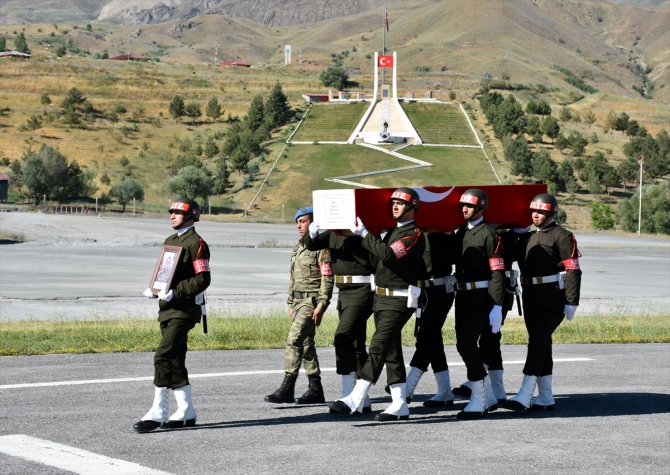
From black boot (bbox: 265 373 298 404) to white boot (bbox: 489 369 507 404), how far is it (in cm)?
270

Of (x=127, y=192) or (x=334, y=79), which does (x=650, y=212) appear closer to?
(x=127, y=192)

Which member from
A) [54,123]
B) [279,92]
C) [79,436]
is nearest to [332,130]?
[279,92]

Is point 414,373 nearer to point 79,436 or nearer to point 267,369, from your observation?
point 267,369

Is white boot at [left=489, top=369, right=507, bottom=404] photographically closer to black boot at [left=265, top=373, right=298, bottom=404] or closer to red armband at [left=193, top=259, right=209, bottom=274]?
black boot at [left=265, top=373, right=298, bottom=404]

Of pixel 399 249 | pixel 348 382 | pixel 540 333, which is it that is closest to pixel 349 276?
pixel 399 249

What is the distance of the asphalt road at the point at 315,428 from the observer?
9.67 metres

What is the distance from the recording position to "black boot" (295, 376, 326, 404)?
13.0 m

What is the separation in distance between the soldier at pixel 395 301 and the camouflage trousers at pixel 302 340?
3.78 feet

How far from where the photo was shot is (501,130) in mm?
122188

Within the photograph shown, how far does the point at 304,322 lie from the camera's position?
513 inches

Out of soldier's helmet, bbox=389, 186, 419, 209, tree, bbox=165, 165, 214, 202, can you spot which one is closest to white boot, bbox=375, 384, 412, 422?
soldier's helmet, bbox=389, 186, 419, 209

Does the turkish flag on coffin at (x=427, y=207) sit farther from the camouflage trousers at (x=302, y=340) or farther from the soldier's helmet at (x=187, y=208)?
the camouflage trousers at (x=302, y=340)

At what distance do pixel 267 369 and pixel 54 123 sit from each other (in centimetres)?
11280

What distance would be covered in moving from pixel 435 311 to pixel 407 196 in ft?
6.38
